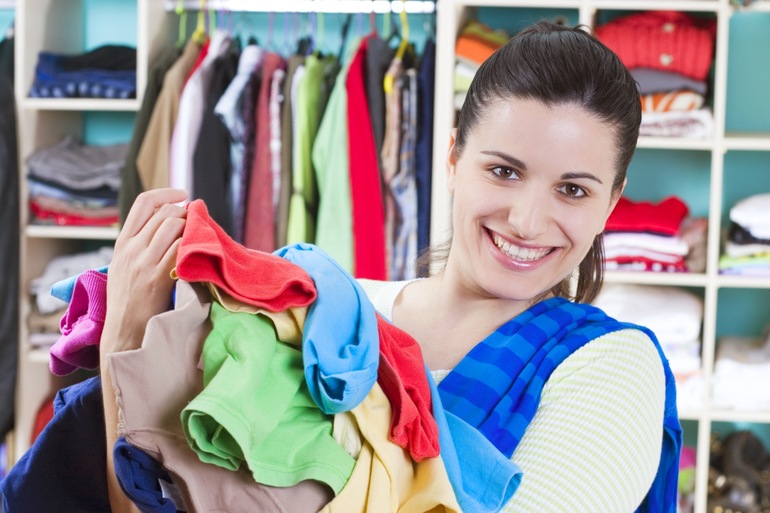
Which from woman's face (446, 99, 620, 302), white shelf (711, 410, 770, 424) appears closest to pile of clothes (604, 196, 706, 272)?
white shelf (711, 410, 770, 424)

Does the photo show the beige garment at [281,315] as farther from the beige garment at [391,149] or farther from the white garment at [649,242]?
the white garment at [649,242]

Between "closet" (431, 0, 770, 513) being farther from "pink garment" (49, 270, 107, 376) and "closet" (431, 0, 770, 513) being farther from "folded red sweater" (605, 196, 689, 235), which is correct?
"pink garment" (49, 270, 107, 376)

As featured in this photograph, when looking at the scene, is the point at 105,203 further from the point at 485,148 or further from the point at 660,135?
the point at 485,148

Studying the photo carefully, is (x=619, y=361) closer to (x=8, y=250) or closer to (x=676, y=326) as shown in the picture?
(x=676, y=326)

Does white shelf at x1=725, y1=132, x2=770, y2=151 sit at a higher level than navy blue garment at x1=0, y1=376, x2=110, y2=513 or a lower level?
higher

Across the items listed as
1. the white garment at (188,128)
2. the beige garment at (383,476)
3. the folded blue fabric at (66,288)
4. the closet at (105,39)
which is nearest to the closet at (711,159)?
the closet at (105,39)

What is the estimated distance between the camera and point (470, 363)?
1172 millimetres

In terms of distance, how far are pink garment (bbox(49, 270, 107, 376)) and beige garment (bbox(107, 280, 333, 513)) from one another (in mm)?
163

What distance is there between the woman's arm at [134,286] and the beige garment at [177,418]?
7 centimetres

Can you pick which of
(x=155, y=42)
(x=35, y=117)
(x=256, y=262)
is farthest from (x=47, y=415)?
(x=256, y=262)

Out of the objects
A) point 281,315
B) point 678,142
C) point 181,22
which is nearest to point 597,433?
point 281,315

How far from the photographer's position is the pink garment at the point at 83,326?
942 mm

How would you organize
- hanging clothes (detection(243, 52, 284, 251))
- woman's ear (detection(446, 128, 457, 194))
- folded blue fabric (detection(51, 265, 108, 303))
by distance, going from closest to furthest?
1. folded blue fabric (detection(51, 265, 108, 303))
2. woman's ear (detection(446, 128, 457, 194))
3. hanging clothes (detection(243, 52, 284, 251))

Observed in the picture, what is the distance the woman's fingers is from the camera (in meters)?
0.93
